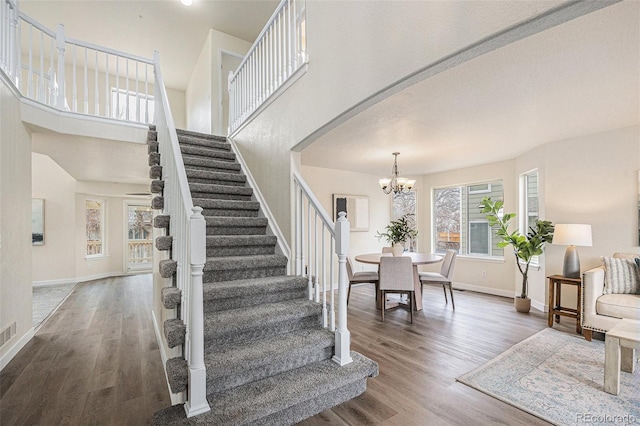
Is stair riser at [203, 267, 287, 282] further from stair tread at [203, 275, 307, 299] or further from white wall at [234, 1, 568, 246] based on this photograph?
white wall at [234, 1, 568, 246]

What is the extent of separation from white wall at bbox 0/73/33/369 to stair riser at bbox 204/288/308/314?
2133 millimetres

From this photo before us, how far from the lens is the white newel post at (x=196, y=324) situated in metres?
1.77

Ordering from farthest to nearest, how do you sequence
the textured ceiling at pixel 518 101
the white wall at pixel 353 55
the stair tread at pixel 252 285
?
the stair tread at pixel 252 285, the textured ceiling at pixel 518 101, the white wall at pixel 353 55

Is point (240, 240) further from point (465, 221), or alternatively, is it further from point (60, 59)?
point (465, 221)

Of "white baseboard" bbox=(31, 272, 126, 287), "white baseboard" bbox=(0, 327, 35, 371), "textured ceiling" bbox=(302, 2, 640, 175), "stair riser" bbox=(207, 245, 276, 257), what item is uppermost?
"textured ceiling" bbox=(302, 2, 640, 175)

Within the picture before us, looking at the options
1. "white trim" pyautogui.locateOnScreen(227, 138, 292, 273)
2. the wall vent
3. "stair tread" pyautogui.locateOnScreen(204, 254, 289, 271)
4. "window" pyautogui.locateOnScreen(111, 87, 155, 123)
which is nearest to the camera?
"stair tread" pyautogui.locateOnScreen(204, 254, 289, 271)

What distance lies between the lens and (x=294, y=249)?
3.09 meters

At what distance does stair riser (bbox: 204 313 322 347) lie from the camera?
219 cm

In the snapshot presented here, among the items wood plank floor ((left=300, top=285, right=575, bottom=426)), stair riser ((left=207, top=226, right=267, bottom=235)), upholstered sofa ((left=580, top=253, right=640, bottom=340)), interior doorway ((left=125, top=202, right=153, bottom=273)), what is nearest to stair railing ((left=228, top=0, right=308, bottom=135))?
stair riser ((left=207, top=226, right=267, bottom=235))

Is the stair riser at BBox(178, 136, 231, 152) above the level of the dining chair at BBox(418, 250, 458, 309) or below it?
above

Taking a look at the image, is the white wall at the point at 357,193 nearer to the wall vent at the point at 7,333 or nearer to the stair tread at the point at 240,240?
the stair tread at the point at 240,240

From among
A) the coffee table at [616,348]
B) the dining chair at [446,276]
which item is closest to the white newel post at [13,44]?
the dining chair at [446,276]

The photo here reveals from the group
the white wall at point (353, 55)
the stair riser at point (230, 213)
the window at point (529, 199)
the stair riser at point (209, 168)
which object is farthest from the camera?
the window at point (529, 199)

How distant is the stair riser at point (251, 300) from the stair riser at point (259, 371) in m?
0.58
